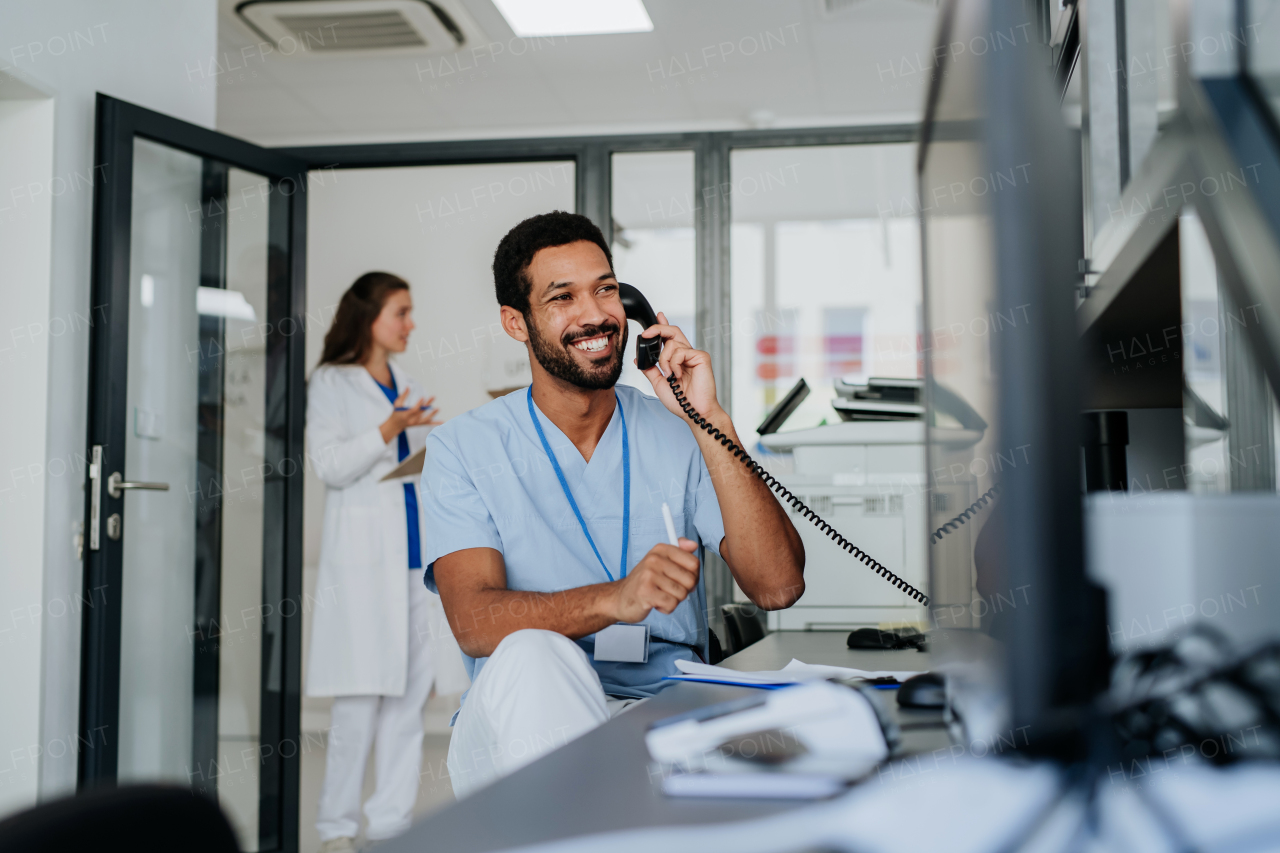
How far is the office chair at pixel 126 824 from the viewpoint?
0.44 m

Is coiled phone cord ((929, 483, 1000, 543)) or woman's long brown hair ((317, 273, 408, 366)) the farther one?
woman's long brown hair ((317, 273, 408, 366))

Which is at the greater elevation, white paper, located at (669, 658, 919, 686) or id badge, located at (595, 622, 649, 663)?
white paper, located at (669, 658, 919, 686)

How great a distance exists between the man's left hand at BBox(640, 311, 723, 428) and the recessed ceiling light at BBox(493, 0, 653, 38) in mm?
2169

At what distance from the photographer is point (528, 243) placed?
5.78 ft

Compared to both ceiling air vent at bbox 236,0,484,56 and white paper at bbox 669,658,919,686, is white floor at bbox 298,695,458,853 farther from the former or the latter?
ceiling air vent at bbox 236,0,484,56

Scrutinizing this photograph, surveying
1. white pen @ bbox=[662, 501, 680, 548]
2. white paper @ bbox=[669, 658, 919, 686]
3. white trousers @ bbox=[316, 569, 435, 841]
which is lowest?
white trousers @ bbox=[316, 569, 435, 841]

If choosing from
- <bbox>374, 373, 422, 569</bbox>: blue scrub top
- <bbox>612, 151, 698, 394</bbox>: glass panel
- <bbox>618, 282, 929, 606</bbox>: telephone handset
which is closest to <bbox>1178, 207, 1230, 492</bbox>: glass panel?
<bbox>618, 282, 929, 606</bbox>: telephone handset

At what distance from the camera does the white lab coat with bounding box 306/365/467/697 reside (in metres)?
3.05

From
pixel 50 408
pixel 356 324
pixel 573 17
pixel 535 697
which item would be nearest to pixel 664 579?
pixel 535 697

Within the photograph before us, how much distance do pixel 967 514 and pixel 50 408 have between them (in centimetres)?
222

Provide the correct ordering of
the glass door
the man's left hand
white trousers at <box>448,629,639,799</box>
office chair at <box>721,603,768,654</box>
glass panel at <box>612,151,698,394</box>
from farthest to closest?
glass panel at <box>612,151,698,394</box> → the glass door → office chair at <box>721,603,768,654</box> → the man's left hand → white trousers at <box>448,629,639,799</box>

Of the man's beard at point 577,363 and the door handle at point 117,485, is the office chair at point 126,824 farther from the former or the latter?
the door handle at point 117,485

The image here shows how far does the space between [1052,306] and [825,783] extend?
264 mm

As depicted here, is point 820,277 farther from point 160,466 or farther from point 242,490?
point 160,466
